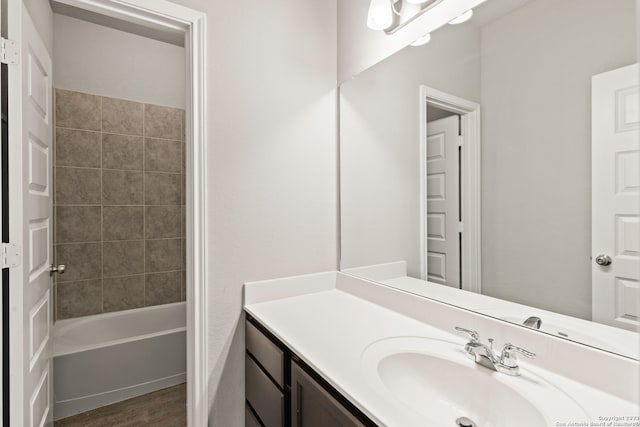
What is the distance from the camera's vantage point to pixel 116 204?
8.11 ft

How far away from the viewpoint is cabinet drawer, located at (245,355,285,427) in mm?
1119

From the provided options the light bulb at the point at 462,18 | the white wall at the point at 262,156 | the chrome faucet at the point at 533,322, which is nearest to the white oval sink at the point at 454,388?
the chrome faucet at the point at 533,322

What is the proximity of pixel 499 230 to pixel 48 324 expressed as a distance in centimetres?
203

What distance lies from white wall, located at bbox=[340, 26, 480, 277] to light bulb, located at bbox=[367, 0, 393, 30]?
14cm

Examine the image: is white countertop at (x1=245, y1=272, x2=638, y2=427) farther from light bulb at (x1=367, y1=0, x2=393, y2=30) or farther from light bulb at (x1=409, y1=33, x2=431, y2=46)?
light bulb at (x1=367, y1=0, x2=393, y2=30)

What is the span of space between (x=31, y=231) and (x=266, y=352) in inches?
40.2

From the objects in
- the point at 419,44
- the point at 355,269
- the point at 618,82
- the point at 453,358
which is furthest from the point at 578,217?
the point at 355,269

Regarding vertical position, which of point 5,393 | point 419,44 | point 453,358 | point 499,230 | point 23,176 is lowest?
point 5,393

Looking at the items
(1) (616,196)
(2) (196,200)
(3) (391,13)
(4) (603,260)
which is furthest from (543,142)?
(2) (196,200)

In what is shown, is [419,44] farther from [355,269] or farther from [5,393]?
[5,393]

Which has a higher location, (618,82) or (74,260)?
(618,82)

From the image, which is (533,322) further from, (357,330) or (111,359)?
(111,359)

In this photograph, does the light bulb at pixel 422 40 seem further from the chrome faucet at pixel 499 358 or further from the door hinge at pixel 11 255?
the door hinge at pixel 11 255

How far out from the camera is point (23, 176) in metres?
1.11
